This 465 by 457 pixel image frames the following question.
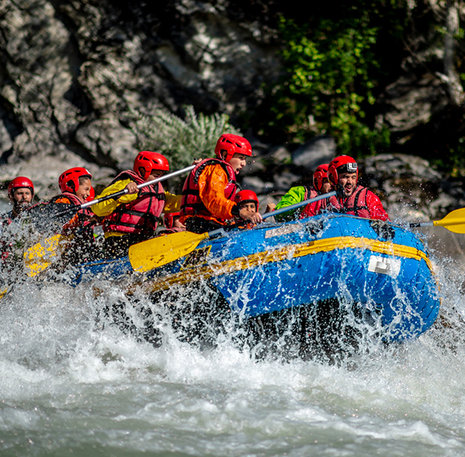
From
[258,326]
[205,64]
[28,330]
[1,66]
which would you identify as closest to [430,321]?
[258,326]

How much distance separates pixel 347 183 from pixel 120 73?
6.49m

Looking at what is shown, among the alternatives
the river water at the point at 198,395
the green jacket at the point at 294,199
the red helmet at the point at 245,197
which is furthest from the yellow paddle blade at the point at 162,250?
the green jacket at the point at 294,199

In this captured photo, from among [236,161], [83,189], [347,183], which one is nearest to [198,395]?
[236,161]

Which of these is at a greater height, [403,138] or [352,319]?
[403,138]

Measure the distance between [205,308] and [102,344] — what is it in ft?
2.78

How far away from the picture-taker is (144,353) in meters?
4.82

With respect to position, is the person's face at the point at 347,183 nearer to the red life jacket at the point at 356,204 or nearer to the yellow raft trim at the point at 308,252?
the red life jacket at the point at 356,204

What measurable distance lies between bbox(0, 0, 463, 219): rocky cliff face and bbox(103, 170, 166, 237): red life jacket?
5122 millimetres

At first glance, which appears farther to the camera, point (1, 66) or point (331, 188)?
point (1, 66)

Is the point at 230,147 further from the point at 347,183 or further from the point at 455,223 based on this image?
the point at 455,223

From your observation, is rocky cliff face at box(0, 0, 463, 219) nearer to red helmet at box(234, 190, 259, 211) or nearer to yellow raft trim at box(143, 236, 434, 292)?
red helmet at box(234, 190, 259, 211)

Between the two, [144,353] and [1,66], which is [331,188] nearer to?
[144,353]

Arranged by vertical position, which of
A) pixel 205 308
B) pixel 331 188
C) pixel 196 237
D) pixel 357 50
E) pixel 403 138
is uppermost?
pixel 357 50

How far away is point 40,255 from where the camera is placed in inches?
201
